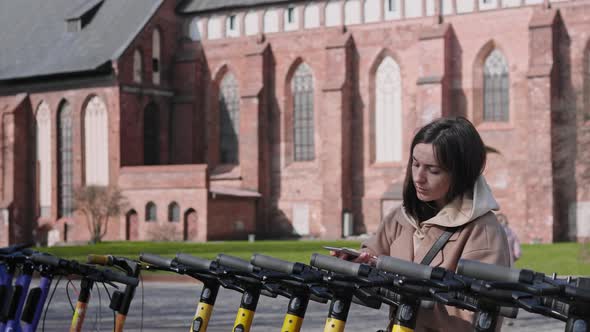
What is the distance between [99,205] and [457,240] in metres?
41.5

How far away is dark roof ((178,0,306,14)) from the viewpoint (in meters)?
46.2

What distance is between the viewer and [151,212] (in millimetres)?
44594

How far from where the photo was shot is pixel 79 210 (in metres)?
45.8

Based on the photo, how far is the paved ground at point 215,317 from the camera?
12031 millimetres

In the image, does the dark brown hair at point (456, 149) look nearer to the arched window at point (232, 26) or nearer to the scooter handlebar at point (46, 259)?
the scooter handlebar at point (46, 259)

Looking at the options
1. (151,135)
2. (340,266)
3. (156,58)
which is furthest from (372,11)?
(340,266)

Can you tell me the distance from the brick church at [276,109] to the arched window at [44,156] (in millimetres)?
98

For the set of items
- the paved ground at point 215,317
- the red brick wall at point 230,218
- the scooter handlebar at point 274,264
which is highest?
the scooter handlebar at point 274,264

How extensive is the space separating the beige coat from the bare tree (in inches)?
1602

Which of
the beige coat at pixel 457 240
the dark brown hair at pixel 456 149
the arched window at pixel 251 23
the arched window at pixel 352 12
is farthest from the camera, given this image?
the arched window at pixel 251 23

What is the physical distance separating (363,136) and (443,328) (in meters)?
40.5

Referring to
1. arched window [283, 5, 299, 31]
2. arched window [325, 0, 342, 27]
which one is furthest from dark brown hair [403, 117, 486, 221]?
arched window [283, 5, 299, 31]

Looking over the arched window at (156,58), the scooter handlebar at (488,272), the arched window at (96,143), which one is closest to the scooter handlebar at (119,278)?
the scooter handlebar at (488,272)

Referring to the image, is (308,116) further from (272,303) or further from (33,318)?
(33,318)
